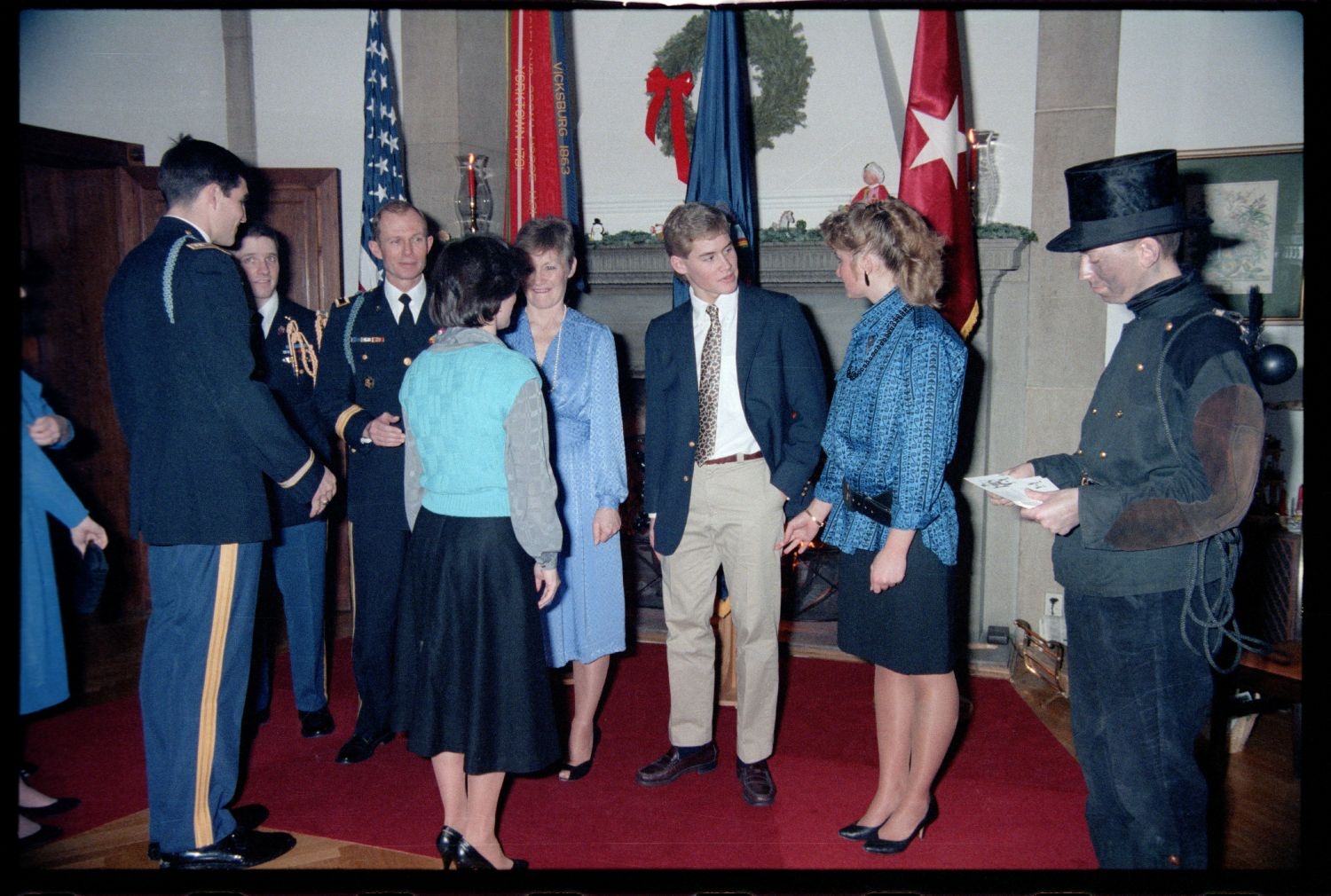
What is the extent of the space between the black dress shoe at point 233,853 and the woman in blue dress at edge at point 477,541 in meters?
0.52

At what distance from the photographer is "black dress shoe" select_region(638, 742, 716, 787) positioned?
252 centimetres

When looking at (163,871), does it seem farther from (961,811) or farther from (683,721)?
(961,811)

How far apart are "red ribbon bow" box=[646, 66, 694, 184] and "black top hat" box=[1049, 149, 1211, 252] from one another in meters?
2.16

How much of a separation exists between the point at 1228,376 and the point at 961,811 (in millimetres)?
1350

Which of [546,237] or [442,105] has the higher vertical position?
[442,105]

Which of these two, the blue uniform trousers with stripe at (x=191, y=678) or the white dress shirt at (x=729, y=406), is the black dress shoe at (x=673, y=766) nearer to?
the white dress shirt at (x=729, y=406)

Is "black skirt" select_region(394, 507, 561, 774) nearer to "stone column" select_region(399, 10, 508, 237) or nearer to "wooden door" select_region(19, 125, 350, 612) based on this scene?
"wooden door" select_region(19, 125, 350, 612)

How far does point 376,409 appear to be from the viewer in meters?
2.65

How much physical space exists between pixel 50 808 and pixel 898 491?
2.25 m

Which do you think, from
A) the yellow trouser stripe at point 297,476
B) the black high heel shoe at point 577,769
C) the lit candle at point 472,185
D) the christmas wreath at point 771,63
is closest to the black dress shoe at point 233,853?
the black high heel shoe at point 577,769

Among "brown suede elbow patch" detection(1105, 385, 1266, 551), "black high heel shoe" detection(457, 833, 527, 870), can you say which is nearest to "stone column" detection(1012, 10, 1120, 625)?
"brown suede elbow patch" detection(1105, 385, 1266, 551)

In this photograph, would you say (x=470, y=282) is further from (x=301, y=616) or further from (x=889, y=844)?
(x=889, y=844)

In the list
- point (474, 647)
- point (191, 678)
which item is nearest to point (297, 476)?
point (191, 678)

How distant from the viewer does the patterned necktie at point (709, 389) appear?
2449mm
